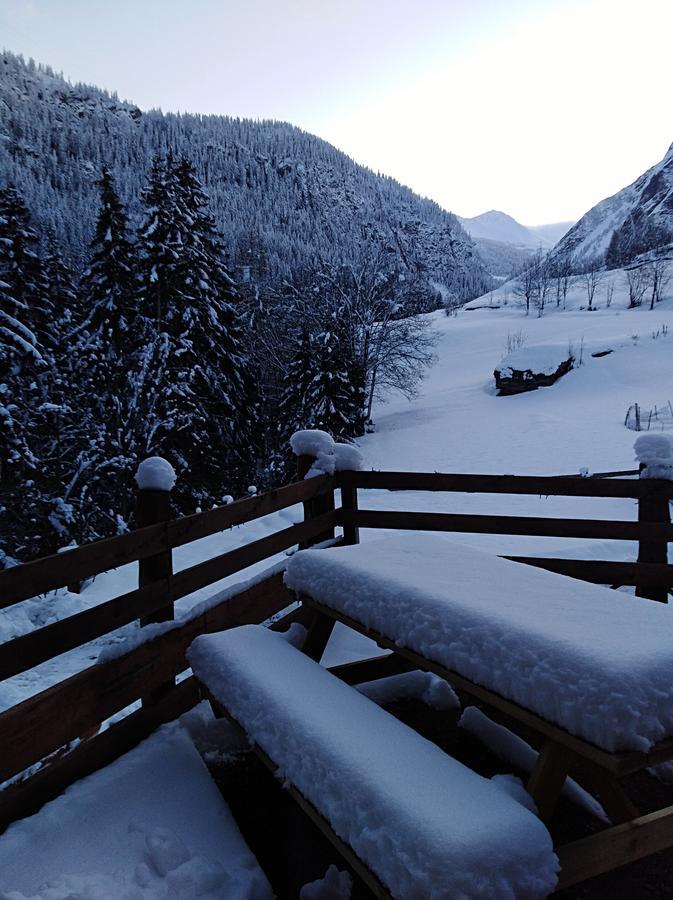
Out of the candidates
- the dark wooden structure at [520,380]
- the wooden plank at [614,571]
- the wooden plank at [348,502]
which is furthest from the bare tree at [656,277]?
the wooden plank at [348,502]

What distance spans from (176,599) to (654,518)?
A: 370 centimetres

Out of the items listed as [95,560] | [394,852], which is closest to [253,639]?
[95,560]

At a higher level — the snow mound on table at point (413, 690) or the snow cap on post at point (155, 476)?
the snow cap on post at point (155, 476)

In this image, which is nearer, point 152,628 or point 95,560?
point 95,560

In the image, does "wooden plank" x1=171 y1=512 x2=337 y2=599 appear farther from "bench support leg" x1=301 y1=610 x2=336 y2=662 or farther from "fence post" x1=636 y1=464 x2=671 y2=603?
"fence post" x1=636 y1=464 x2=671 y2=603

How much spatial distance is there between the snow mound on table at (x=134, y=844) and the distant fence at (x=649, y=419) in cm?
1805

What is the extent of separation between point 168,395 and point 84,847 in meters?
17.4

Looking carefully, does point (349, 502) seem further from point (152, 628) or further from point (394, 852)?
point (394, 852)

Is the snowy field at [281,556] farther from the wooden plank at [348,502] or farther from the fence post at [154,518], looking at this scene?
the wooden plank at [348,502]

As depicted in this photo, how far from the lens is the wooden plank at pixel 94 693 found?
6.88 ft

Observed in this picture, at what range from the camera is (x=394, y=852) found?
1.35 meters

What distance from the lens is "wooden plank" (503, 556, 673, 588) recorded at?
14.1 feet

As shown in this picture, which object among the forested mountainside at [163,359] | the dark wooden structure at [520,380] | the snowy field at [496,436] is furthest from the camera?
the dark wooden structure at [520,380]

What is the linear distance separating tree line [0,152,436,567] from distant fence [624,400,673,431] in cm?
1066
